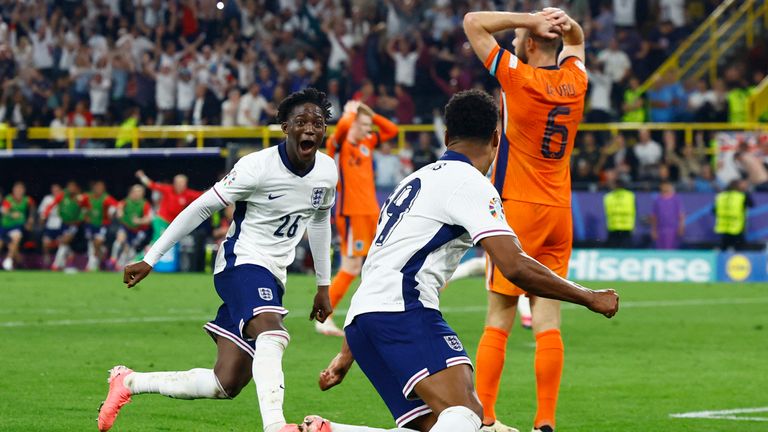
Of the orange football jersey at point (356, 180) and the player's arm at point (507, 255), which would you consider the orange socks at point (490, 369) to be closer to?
the player's arm at point (507, 255)

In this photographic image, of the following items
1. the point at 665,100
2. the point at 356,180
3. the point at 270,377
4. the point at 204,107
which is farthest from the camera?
the point at 204,107

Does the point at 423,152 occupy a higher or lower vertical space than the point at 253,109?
lower

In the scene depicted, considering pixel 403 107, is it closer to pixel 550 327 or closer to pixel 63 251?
pixel 63 251

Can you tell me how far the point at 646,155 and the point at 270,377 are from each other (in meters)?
20.1

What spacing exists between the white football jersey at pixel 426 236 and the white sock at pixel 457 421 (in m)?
0.48

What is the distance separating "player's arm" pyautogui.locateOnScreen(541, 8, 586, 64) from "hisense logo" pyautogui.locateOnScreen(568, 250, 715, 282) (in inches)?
643

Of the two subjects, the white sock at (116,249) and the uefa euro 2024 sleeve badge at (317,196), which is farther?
the white sock at (116,249)

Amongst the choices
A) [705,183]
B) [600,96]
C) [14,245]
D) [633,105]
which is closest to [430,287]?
[705,183]

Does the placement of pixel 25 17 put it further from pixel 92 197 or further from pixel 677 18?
pixel 677 18

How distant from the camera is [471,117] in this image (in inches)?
236

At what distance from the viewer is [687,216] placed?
25.5 meters

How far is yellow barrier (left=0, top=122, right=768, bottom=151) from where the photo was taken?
26.4m

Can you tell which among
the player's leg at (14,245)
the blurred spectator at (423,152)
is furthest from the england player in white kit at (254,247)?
the player's leg at (14,245)

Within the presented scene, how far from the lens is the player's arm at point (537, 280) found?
17.9 ft
